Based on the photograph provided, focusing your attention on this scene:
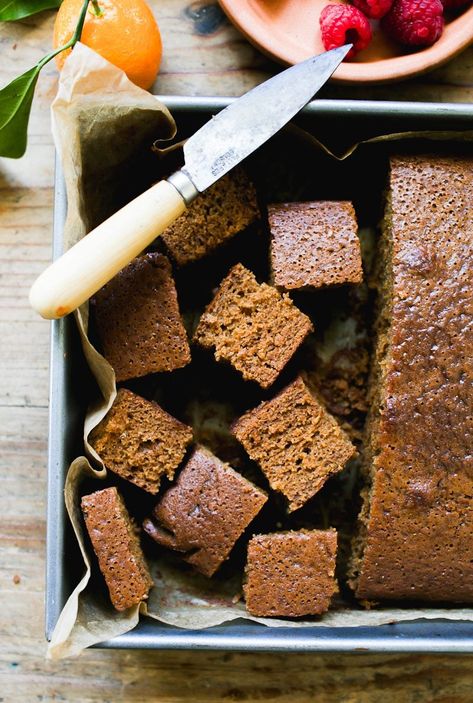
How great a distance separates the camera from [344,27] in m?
2.34

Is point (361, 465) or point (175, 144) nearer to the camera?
point (175, 144)

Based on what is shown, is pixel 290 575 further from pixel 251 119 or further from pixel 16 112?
pixel 16 112

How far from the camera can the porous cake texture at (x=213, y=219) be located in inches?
95.1

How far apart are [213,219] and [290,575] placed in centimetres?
111

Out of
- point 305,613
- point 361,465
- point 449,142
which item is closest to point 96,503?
point 305,613

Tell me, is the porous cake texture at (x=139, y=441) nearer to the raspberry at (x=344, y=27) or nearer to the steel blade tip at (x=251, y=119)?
the steel blade tip at (x=251, y=119)

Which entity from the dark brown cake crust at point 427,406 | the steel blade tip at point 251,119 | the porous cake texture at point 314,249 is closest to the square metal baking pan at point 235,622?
the steel blade tip at point 251,119

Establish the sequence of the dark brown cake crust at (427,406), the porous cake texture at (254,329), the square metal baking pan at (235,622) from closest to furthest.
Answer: the square metal baking pan at (235,622) < the dark brown cake crust at (427,406) < the porous cake texture at (254,329)

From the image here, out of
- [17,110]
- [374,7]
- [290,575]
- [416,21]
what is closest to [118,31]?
[17,110]

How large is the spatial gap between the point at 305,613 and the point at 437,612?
1.32 feet

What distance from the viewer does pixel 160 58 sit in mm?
2471

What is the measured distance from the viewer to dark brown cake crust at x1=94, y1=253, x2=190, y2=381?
236 centimetres

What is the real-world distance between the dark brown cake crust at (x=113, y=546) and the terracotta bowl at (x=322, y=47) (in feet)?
4.69

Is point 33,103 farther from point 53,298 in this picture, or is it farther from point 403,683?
point 403,683
